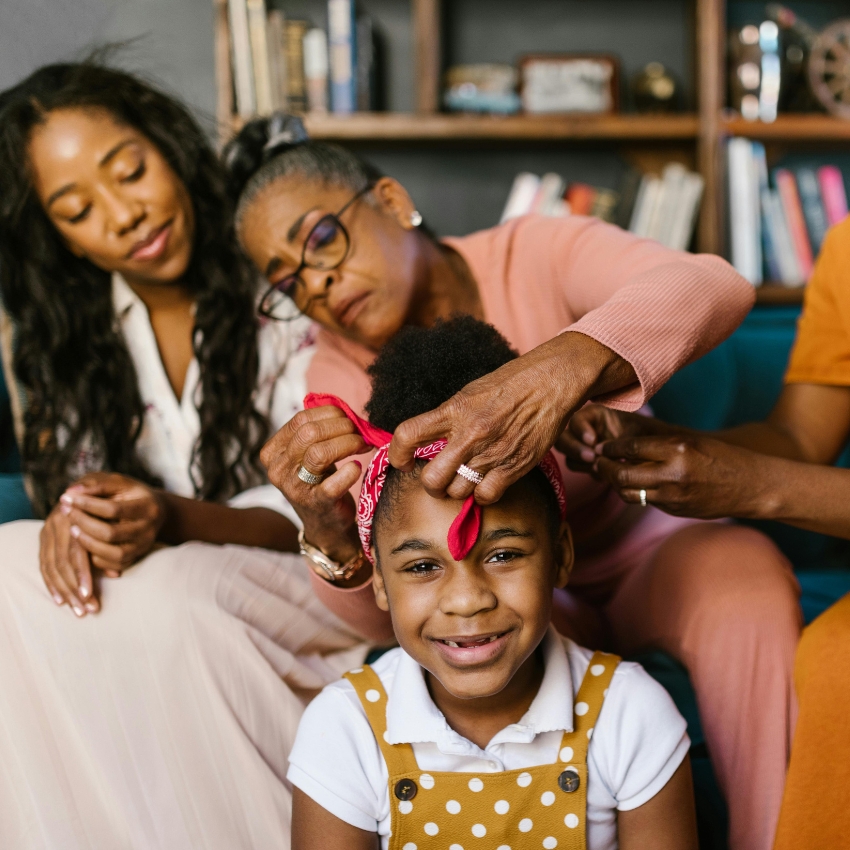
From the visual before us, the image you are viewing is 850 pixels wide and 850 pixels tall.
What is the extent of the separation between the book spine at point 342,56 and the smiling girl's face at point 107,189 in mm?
992

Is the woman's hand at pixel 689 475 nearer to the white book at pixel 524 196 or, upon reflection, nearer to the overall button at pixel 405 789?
the overall button at pixel 405 789

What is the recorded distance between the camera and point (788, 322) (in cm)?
194

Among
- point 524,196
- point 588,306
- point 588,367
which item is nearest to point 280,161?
point 588,306

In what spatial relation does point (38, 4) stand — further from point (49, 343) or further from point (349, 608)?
point (349, 608)

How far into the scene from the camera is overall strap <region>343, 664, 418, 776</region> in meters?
1.01

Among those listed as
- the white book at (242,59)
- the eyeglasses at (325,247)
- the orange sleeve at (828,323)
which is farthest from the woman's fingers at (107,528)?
the white book at (242,59)

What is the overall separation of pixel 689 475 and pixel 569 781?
36cm

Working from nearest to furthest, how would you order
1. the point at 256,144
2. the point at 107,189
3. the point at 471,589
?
the point at 471,589, the point at 107,189, the point at 256,144

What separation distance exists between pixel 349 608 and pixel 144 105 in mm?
889

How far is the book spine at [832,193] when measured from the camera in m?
2.42

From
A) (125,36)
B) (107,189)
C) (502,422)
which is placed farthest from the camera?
(107,189)

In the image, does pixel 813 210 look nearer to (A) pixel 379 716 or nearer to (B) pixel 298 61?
(B) pixel 298 61

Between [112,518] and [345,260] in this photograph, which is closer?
[112,518]

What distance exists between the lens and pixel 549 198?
8.09 ft
